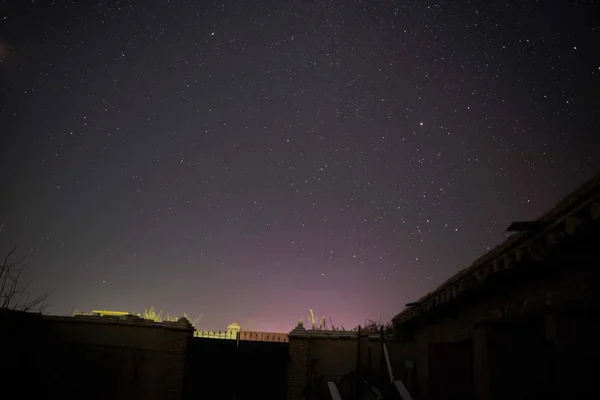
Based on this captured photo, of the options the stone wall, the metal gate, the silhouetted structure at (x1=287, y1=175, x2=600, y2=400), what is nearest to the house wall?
the silhouetted structure at (x1=287, y1=175, x2=600, y2=400)

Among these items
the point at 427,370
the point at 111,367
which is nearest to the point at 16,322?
the point at 111,367

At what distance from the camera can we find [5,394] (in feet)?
30.9

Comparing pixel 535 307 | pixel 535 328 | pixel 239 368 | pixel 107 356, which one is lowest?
pixel 239 368

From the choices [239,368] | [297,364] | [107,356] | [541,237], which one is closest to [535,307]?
[541,237]

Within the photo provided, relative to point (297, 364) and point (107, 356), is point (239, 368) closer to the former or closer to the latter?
point (297, 364)

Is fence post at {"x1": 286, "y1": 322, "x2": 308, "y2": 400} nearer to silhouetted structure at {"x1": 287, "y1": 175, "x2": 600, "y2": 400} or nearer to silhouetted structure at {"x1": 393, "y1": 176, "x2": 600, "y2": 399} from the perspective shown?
silhouetted structure at {"x1": 287, "y1": 175, "x2": 600, "y2": 400}

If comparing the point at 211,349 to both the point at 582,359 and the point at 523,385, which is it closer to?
the point at 523,385

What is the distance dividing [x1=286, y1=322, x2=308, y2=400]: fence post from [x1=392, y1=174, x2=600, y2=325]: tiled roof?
6.85 m

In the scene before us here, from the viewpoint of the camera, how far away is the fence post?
11.5 m

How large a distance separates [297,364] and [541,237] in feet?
31.0

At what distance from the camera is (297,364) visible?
11656mm

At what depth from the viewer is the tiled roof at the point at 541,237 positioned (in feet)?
8.99

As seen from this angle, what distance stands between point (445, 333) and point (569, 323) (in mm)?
4191

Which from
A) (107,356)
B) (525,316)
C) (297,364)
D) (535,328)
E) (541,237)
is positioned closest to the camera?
(541,237)
